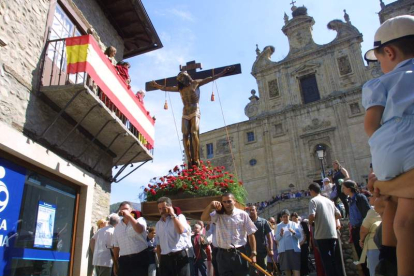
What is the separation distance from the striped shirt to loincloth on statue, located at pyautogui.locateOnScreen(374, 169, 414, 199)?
9.69 feet

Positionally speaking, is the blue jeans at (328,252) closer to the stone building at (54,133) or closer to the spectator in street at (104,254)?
the spectator in street at (104,254)

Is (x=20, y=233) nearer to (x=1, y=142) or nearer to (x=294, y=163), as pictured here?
(x=1, y=142)

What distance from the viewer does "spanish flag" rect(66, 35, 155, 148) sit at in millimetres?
7055

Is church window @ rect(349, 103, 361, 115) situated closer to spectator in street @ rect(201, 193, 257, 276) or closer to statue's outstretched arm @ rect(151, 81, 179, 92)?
statue's outstretched arm @ rect(151, 81, 179, 92)

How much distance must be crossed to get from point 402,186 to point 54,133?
7199mm

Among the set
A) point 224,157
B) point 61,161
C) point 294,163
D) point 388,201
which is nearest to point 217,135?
point 224,157

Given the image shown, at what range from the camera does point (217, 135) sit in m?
36.3

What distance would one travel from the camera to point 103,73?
25.1 ft

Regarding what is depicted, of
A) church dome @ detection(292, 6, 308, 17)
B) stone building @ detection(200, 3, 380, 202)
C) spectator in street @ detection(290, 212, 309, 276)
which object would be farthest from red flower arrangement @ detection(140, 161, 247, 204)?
church dome @ detection(292, 6, 308, 17)

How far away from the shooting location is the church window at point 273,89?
34.6 meters

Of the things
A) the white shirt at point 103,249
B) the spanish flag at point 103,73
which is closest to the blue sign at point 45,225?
the white shirt at point 103,249

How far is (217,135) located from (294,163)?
32.4 ft

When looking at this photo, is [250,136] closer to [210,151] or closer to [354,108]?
[210,151]

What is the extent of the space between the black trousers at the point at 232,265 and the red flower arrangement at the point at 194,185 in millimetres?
1773
